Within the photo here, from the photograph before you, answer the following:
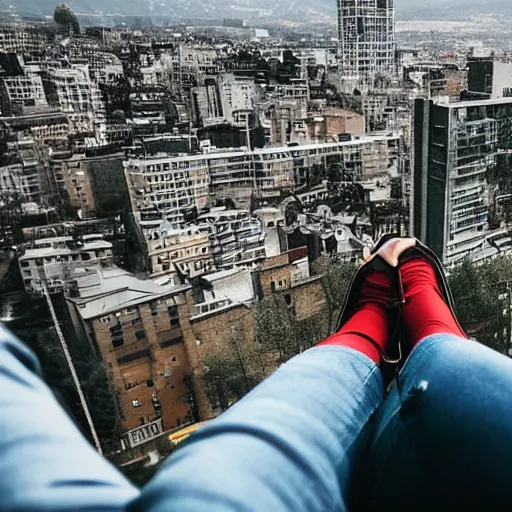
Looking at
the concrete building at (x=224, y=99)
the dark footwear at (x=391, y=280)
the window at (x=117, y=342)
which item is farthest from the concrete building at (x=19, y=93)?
the dark footwear at (x=391, y=280)

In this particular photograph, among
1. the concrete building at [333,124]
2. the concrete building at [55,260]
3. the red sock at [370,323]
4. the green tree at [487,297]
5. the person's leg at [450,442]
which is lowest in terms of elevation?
the green tree at [487,297]

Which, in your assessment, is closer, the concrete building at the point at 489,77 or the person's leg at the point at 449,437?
the person's leg at the point at 449,437

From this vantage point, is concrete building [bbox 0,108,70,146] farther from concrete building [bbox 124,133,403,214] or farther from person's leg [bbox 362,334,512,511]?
person's leg [bbox 362,334,512,511]

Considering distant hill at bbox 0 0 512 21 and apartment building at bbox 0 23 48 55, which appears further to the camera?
distant hill at bbox 0 0 512 21

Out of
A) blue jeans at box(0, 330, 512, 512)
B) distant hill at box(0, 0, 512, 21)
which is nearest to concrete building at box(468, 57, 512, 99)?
distant hill at box(0, 0, 512, 21)

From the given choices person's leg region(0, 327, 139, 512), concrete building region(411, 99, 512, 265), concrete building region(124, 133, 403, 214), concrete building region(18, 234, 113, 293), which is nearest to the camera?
person's leg region(0, 327, 139, 512)

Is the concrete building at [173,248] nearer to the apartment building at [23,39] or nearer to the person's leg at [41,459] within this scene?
the apartment building at [23,39]
